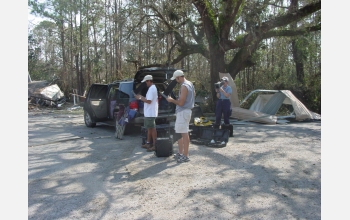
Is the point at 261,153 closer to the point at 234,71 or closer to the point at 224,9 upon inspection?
the point at 224,9

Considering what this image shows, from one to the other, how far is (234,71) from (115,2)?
1287cm

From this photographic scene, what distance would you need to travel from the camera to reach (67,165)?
5535mm

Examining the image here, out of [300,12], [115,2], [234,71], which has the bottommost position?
[234,71]

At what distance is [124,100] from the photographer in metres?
8.12

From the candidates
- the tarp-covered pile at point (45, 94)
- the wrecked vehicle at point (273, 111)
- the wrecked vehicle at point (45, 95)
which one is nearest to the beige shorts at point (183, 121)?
the wrecked vehicle at point (273, 111)

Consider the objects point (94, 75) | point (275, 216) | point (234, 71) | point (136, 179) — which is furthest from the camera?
point (94, 75)

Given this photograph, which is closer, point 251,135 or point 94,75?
point 251,135

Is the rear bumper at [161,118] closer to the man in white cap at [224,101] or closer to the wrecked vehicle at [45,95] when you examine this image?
the man in white cap at [224,101]

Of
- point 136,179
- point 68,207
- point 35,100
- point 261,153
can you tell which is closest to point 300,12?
point 261,153

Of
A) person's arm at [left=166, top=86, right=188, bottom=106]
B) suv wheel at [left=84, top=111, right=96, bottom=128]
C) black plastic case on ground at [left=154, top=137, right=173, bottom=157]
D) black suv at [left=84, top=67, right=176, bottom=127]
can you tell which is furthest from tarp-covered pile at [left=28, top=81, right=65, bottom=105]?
person's arm at [left=166, top=86, right=188, bottom=106]

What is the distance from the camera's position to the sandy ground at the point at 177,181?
11.4ft

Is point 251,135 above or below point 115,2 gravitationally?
below

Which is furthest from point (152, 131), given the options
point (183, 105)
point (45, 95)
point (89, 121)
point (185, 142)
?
point (45, 95)

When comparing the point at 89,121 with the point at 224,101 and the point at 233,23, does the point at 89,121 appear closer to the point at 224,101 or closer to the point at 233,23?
the point at 224,101
